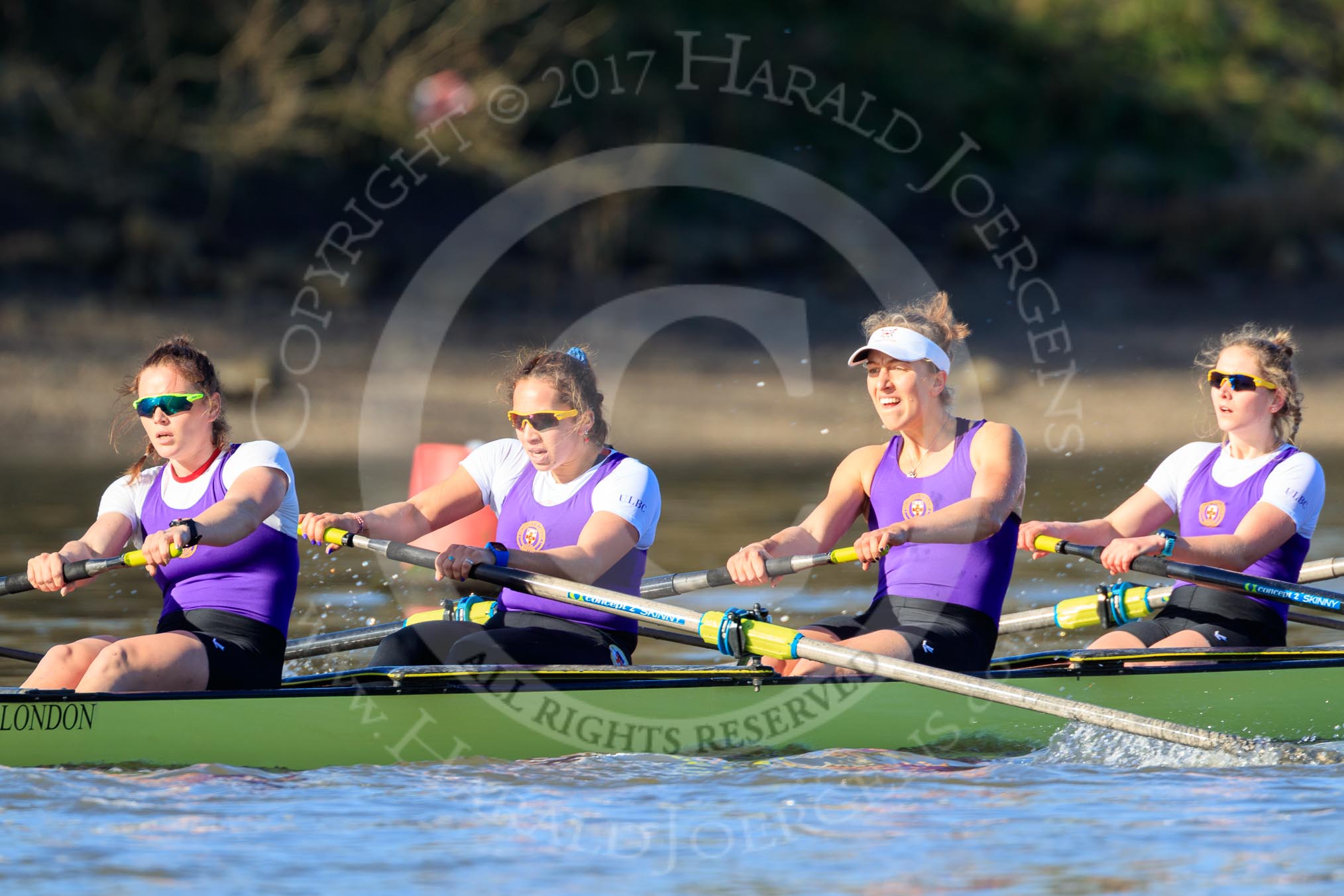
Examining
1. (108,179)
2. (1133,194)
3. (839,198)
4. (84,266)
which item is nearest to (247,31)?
(108,179)

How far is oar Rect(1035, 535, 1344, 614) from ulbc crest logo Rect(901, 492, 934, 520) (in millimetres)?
674

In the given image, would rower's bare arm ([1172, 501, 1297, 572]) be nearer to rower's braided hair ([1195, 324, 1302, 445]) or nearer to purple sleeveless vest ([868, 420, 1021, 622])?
rower's braided hair ([1195, 324, 1302, 445])

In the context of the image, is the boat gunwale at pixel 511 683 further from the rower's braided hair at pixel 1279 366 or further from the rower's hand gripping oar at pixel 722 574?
the rower's braided hair at pixel 1279 366

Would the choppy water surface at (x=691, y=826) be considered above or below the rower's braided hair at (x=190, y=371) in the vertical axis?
below

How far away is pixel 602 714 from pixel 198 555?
57.6 inches

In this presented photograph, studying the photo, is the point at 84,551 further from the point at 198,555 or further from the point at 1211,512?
the point at 1211,512

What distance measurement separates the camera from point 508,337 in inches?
786

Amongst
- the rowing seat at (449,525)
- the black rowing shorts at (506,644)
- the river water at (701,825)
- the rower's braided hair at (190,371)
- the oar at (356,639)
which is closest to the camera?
the river water at (701,825)

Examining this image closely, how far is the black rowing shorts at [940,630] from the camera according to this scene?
6199mm

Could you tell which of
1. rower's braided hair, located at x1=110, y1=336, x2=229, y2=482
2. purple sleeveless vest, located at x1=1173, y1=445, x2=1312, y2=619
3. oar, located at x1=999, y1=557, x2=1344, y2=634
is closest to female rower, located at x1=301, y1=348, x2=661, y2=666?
rower's braided hair, located at x1=110, y1=336, x2=229, y2=482

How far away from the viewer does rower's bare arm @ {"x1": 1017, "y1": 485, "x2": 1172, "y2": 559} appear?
688 cm

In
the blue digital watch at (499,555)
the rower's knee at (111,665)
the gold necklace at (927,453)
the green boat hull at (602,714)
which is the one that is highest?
the gold necklace at (927,453)

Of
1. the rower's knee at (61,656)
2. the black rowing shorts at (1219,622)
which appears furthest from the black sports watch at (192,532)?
the black rowing shorts at (1219,622)

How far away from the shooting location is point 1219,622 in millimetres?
6863
